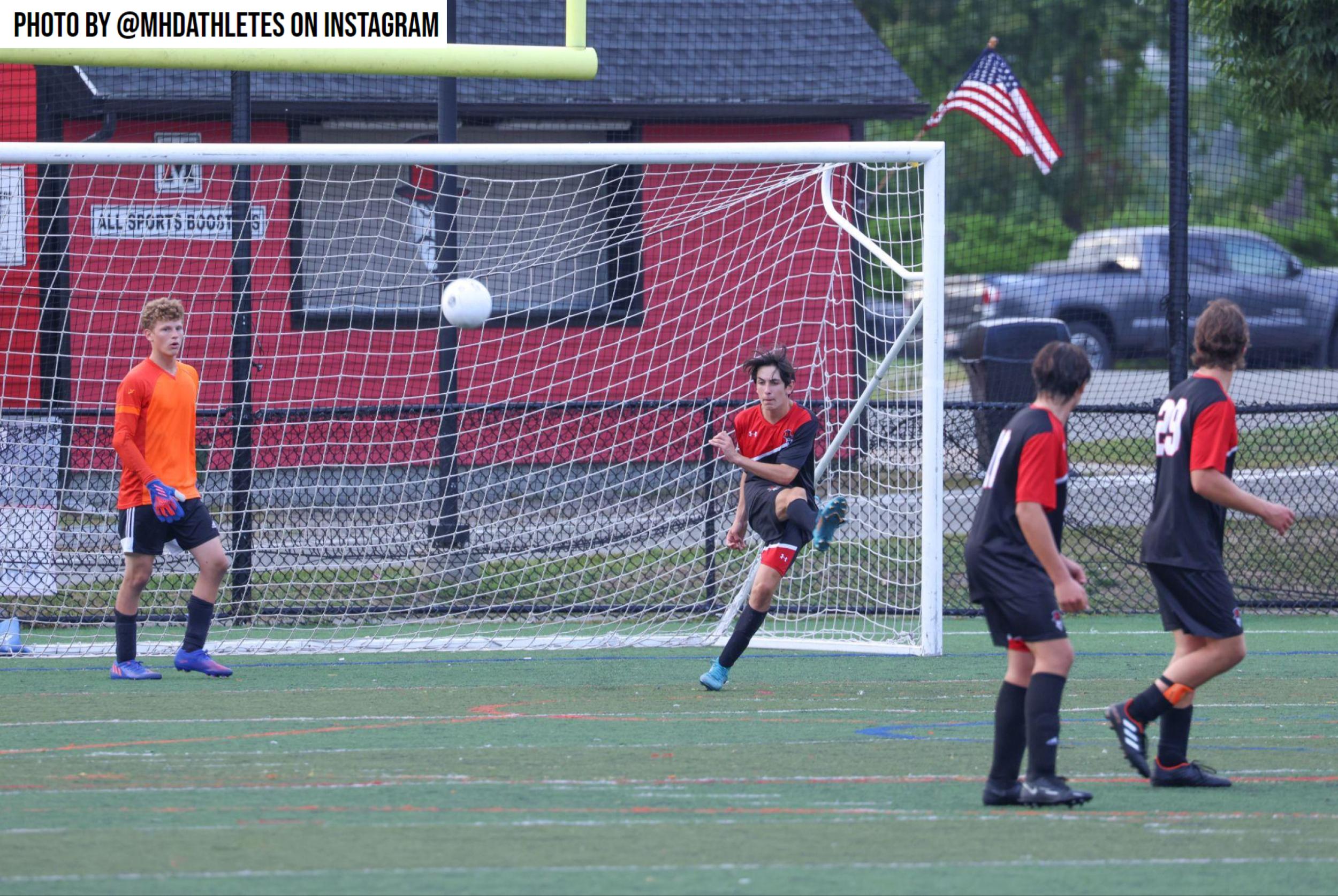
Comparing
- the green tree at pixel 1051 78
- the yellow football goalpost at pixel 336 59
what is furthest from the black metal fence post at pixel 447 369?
the green tree at pixel 1051 78

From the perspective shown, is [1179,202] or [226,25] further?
[1179,202]

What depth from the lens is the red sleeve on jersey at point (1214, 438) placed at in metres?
6.04

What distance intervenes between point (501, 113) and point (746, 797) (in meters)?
10.0

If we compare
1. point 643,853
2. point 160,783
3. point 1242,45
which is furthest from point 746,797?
point 1242,45

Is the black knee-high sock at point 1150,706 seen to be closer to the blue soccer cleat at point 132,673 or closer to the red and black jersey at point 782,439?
the red and black jersey at point 782,439

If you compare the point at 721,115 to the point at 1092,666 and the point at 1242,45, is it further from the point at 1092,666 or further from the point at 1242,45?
the point at 1092,666

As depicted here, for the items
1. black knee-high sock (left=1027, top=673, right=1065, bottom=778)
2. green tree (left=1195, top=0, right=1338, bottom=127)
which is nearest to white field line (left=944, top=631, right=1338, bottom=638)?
green tree (left=1195, top=0, right=1338, bottom=127)

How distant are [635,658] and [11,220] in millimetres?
5284

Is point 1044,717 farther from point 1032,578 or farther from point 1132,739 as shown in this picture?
point 1132,739

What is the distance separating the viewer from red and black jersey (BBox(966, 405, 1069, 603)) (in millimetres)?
5562

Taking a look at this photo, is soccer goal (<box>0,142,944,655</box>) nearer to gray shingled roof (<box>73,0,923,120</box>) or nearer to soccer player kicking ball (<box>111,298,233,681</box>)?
soccer player kicking ball (<box>111,298,233,681</box>)

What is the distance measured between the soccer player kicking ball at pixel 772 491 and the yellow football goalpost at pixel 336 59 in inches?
78.2

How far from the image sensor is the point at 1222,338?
6.14 metres

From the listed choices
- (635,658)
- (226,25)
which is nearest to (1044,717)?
(635,658)
